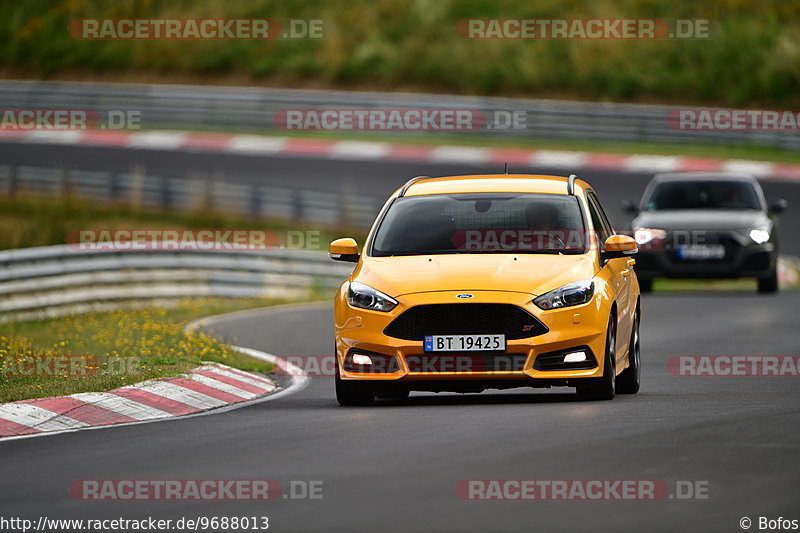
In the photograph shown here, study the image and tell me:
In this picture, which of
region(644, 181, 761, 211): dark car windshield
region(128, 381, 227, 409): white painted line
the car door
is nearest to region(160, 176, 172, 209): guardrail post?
region(644, 181, 761, 211): dark car windshield

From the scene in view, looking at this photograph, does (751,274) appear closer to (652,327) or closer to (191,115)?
(652,327)

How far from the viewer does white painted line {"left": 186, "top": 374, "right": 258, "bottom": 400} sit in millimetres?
13859

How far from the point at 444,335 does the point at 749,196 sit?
13292 millimetres

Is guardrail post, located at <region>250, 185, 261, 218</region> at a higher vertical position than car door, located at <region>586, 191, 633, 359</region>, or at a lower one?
higher

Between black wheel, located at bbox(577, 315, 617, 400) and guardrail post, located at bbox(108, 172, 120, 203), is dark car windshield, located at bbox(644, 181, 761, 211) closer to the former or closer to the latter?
black wheel, located at bbox(577, 315, 617, 400)

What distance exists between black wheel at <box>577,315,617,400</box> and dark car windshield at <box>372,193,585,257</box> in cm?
78

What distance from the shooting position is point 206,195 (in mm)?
33906

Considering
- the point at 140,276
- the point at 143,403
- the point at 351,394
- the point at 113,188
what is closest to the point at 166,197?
the point at 113,188

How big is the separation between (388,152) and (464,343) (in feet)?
96.3

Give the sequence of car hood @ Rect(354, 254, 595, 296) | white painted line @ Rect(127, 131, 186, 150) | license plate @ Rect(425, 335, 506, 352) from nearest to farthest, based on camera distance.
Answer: license plate @ Rect(425, 335, 506, 352), car hood @ Rect(354, 254, 595, 296), white painted line @ Rect(127, 131, 186, 150)

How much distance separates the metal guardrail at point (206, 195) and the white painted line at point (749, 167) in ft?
29.4

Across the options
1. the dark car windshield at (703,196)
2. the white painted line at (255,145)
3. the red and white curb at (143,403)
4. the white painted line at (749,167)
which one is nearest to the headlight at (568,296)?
the red and white curb at (143,403)

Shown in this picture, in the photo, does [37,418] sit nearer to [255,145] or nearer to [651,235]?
[651,235]

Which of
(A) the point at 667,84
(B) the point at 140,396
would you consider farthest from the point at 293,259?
(A) the point at 667,84
